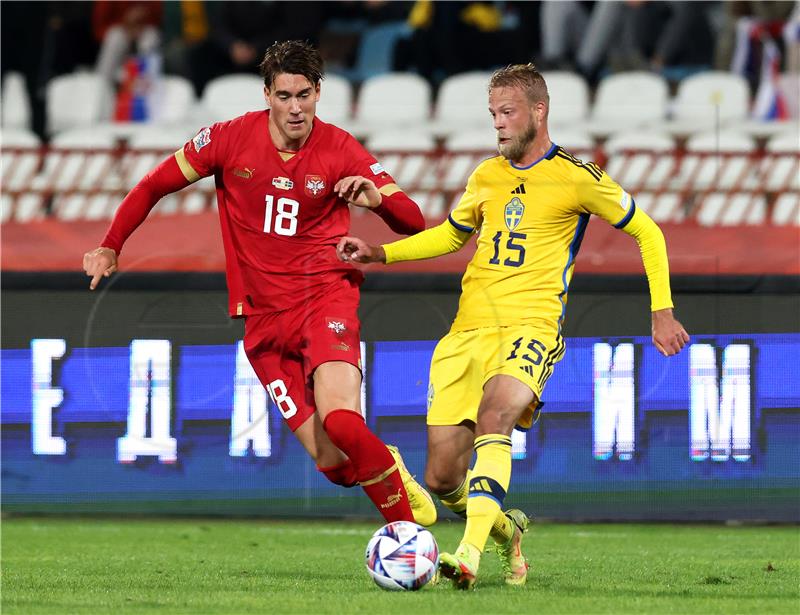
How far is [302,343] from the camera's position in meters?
6.68

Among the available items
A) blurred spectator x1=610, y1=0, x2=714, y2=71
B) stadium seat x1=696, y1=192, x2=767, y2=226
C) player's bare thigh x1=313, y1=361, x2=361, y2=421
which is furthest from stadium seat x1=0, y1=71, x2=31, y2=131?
player's bare thigh x1=313, y1=361, x2=361, y2=421

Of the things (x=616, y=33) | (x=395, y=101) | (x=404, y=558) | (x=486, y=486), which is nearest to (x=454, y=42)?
(x=395, y=101)

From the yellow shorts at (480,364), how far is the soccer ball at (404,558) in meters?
0.72

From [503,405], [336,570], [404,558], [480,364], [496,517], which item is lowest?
[336,570]

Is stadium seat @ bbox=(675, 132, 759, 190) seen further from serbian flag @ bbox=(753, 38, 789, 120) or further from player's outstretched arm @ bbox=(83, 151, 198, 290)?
player's outstretched arm @ bbox=(83, 151, 198, 290)

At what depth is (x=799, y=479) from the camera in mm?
9266

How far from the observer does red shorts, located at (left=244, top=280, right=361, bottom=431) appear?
6.59m

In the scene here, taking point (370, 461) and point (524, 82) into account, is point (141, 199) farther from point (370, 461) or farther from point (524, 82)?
point (524, 82)

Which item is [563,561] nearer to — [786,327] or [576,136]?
[786,327]

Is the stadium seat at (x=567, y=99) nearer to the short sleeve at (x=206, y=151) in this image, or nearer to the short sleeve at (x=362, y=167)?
the short sleeve at (x=362, y=167)

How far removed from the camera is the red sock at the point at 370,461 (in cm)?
637

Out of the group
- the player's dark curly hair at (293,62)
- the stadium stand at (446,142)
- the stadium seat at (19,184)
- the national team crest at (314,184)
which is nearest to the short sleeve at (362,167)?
the national team crest at (314,184)

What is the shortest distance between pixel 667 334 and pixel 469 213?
3.40ft

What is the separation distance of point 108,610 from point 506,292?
83.1 inches
